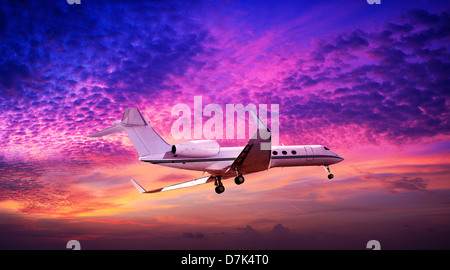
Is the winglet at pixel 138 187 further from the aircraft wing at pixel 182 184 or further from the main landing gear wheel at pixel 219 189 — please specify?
the main landing gear wheel at pixel 219 189

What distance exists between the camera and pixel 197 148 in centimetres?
2455

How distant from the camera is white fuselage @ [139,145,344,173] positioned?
2475 centimetres

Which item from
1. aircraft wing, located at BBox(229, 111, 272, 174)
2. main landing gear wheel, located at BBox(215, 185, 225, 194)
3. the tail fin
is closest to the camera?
aircraft wing, located at BBox(229, 111, 272, 174)

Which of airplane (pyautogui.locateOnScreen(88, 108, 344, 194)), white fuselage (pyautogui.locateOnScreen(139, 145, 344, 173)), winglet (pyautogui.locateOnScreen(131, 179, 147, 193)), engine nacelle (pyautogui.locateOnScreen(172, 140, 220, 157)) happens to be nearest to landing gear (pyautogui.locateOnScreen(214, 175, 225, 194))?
airplane (pyautogui.locateOnScreen(88, 108, 344, 194))

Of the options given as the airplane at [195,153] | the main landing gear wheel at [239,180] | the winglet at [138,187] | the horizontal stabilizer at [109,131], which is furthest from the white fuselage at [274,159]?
the winglet at [138,187]

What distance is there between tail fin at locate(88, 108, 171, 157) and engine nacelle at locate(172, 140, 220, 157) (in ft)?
4.61

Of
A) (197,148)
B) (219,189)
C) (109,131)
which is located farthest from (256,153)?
(109,131)

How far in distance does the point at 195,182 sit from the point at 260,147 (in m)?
7.95

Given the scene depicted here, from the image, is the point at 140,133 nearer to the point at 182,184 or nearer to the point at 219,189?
the point at 182,184

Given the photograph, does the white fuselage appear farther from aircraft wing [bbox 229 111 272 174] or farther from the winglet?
the winglet

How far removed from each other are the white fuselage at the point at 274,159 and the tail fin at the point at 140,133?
2.11 feet

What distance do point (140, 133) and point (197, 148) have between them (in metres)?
4.18

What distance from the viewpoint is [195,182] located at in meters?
28.3
